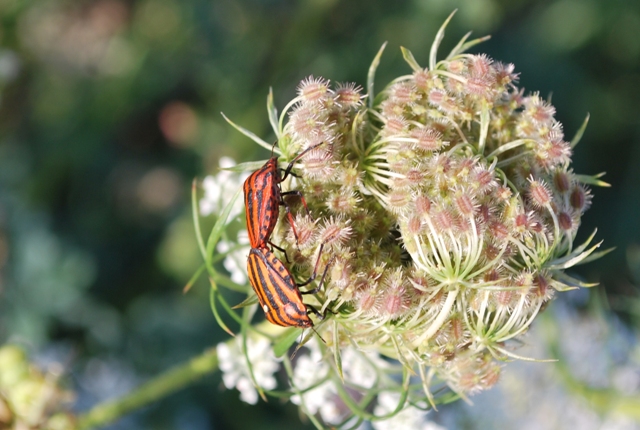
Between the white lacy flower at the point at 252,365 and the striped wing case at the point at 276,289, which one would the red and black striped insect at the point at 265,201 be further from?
the white lacy flower at the point at 252,365

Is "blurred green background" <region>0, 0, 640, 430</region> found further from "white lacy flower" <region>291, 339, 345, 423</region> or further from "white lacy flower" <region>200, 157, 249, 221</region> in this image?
"white lacy flower" <region>200, 157, 249, 221</region>

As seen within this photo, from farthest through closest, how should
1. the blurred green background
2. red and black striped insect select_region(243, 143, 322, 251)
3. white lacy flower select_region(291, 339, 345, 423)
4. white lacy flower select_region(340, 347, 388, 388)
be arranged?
the blurred green background, white lacy flower select_region(340, 347, 388, 388), white lacy flower select_region(291, 339, 345, 423), red and black striped insect select_region(243, 143, 322, 251)

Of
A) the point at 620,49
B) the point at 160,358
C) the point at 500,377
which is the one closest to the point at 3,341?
the point at 160,358

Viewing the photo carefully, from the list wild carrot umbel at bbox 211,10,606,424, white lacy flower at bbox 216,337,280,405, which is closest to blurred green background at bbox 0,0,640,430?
white lacy flower at bbox 216,337,280,405

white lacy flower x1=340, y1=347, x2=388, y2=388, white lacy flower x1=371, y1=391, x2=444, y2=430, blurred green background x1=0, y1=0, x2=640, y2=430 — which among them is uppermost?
blurred green background x1=0, y1=0, x2=640, y2=430

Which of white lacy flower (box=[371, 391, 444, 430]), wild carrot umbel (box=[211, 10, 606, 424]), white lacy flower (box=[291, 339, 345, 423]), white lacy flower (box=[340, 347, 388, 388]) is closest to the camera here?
wild carrot umbel (box=[211, 10, 606, 424])

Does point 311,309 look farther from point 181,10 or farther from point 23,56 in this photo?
point 23,56

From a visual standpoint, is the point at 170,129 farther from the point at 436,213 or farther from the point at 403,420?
the point at 436,213
